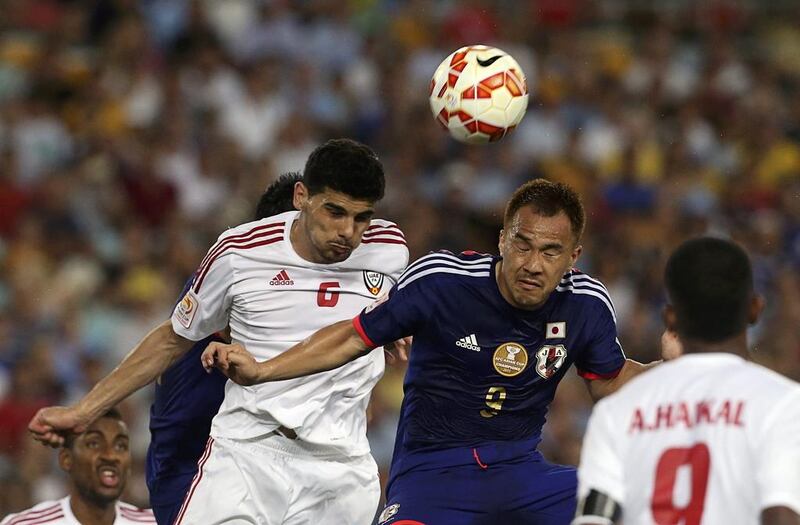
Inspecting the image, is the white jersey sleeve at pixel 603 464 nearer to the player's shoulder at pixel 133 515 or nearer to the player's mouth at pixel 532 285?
the player's mouth at pixel 532 285

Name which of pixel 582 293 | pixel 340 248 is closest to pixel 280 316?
pixel 340 248

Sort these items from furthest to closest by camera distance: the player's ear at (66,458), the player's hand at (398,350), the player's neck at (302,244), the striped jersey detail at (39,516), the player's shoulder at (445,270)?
the player's ear at (66,458) → the striped jersey detail at (39,516) → the player's hand at (398,350) → the player's neck at (302,244) → the player's shoulder at (445,270)

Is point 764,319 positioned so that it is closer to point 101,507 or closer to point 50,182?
point 50,182

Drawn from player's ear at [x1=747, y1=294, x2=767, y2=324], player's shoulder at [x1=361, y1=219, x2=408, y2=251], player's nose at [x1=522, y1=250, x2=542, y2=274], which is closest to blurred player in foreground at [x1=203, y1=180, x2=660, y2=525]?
player's nose at [x1=522, y1=250, x2=542, y2=274]

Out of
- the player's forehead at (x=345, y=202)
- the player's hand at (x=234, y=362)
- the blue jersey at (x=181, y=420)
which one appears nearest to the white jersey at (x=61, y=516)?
the blue jersey at (x=181, y=420)

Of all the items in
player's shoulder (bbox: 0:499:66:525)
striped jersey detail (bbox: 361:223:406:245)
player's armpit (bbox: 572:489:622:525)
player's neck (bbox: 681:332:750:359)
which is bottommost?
player's shoulder (bbox: 0:499:66:525)

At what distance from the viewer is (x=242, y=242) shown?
6.40 m

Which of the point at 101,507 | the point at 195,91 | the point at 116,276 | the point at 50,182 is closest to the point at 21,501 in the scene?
the point at 101,507

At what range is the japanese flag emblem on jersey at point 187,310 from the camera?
6348 millimetres

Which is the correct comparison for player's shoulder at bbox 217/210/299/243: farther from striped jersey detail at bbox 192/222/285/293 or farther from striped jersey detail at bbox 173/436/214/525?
striped jersey detail at bbox 173/436/214/525

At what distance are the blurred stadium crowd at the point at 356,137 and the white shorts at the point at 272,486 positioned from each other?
3.94m

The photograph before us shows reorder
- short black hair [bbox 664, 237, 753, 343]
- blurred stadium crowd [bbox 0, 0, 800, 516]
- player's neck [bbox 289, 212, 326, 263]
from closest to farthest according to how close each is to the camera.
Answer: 1. short black hair [bbox 664, 237, 753, 343]
2. player's neck [bbox 289, 212, 326, 263]
3. blurred stadium crowd [bbox 0, 0, 800, 516]

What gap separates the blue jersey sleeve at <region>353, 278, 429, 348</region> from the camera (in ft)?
19.0

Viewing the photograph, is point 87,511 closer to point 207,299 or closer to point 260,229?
point 207,299
